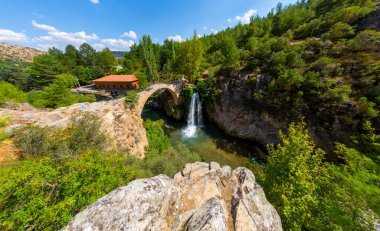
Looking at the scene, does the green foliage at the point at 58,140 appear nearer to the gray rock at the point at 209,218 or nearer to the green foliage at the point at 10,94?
the gray rock at the point at 209,218

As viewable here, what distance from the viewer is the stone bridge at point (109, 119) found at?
977cm

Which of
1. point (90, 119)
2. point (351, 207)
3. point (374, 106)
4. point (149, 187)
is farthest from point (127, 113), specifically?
point (374, 106)

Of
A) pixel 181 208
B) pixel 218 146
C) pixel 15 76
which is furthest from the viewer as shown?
pixel 15 76

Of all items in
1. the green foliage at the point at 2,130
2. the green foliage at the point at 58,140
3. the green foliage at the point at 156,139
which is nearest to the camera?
the green foliage at the point at 58,140

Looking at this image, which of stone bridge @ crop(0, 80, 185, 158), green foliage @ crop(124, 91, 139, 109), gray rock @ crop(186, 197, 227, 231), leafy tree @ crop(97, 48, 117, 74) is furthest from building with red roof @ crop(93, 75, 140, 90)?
gray rock @ crop(186, 197, 227, 231)

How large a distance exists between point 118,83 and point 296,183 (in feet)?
115

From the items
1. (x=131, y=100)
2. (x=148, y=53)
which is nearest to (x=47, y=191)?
(x=131, y=100)

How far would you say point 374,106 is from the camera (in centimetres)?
1010

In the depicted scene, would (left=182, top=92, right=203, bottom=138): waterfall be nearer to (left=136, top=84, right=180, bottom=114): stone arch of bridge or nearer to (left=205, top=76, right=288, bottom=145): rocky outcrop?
(left=205, top=76, right=288, bottom=145): rocky outcrop

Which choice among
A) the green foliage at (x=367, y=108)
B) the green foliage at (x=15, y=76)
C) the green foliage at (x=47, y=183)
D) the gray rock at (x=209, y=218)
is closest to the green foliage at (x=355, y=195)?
the gray rock at (x=209, y=218)

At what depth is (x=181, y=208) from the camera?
500 centimetres

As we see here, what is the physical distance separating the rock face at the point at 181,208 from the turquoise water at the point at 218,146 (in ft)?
29.1

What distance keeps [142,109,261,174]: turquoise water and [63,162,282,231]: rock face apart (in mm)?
8860

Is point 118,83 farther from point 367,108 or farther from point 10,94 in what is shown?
point 367,108
